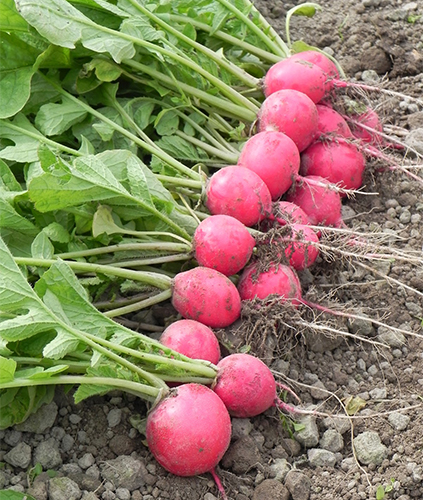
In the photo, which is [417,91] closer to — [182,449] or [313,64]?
[313,64]

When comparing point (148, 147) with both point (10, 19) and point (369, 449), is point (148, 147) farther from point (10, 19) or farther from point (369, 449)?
point (369, 449)

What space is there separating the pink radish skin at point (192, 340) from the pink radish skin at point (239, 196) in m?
0.52

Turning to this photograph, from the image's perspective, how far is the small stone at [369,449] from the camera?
2502mm

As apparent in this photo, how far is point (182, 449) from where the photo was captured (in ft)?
7.78

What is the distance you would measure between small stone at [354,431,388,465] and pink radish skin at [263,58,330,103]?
156 centimetres

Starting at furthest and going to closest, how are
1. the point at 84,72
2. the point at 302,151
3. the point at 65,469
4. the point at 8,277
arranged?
the point at 302,151, the point at 84,72, the point at 65,469, the point at 8,277

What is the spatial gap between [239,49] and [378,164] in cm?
89

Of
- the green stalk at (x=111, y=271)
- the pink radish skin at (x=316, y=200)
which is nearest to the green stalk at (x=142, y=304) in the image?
the green stalk at (x=111, y=271)

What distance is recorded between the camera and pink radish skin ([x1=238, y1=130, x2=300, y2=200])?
3086mm

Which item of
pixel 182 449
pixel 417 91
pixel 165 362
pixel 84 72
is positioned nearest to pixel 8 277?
pixel 165 362

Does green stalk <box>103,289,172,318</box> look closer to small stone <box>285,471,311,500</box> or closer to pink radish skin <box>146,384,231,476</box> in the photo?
pink radish skin <box>146,384,231,476</box>

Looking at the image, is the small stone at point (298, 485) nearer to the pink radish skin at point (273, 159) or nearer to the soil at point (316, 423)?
the soil at point (316, 423)

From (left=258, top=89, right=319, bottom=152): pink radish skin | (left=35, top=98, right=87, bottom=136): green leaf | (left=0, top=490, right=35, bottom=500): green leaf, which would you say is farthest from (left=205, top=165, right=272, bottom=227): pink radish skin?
(left=0, top=490, right=35, bottom=500): green leaf

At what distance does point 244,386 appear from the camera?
252 centimetres
